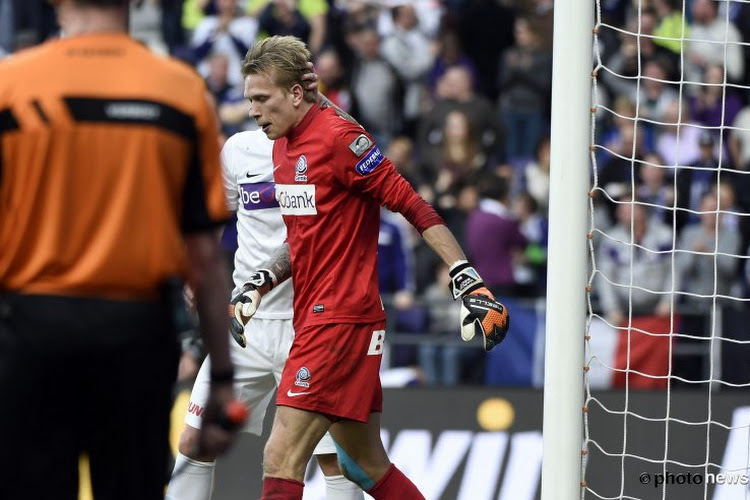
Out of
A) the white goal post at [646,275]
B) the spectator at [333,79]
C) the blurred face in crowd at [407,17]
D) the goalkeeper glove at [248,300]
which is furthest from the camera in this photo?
the blurred face in crowd at [407,17]

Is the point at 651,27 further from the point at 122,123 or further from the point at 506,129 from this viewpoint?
the point at 122,123

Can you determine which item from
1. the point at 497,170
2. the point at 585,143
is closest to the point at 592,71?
the point at 585,143

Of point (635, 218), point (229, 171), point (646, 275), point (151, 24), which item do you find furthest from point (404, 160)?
point (229, 171)

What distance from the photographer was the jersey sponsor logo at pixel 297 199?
563 centimetres

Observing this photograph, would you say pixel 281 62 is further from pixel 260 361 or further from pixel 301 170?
pixel 260 361

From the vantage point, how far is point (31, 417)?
343cm

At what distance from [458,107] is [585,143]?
22.8 ft

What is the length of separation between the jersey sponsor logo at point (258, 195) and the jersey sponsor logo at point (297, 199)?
859 millimetres

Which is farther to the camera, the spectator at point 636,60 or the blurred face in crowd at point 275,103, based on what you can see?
the spectator at point 636,60

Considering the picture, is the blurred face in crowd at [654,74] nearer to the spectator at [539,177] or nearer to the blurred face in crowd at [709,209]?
the spectator at [539,177]

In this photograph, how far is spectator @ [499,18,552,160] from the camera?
12.9 meters

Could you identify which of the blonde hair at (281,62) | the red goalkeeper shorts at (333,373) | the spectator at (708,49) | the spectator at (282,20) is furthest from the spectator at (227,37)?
the red goalkeeper shorts at (333,373)

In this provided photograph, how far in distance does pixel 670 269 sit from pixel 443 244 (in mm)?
5729

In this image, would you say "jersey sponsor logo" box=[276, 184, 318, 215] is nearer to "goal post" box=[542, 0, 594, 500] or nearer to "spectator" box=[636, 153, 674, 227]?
→ "goal post" box=[542, 0, 594, 500]
